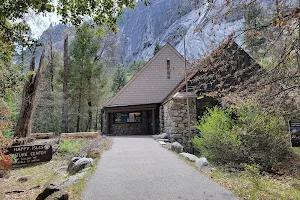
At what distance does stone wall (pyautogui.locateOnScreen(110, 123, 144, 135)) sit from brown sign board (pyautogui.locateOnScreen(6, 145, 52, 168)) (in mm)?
8490

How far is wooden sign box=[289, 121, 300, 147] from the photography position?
472 cm

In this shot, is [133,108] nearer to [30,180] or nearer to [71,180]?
[30,180]

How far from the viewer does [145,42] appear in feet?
251

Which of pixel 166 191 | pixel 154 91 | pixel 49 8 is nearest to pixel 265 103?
pixel 166 191

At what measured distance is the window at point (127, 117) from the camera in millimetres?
17469

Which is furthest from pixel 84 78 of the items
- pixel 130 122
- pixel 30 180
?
pixel 30 180

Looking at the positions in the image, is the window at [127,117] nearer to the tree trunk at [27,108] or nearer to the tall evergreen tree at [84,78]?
the tall evergreen tree at [84,78]

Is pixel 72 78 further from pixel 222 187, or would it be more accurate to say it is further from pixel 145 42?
pixel 145 42

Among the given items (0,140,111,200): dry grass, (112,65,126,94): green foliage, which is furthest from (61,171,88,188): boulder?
(112,65,126,94): green foliage

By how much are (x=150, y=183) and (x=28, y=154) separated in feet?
20.2

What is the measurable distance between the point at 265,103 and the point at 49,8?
4798 millimetres

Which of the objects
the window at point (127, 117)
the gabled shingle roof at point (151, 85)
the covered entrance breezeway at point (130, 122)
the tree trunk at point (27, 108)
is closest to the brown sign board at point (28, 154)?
the tree trunk at point (27, 108)

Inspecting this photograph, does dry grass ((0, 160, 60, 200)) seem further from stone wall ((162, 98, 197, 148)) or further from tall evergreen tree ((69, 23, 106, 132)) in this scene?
tall evergreen tree ((69, 23, 106, 132))

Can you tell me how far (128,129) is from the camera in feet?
56.3
